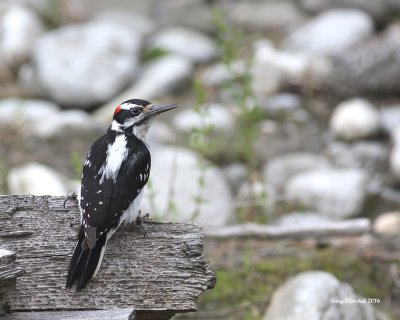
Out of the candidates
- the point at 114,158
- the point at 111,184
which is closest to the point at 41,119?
the point at 114,158

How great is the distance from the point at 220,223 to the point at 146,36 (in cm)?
451

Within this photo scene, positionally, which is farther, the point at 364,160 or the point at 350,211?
the point at 364,160

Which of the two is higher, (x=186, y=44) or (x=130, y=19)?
(x=130, y=19)

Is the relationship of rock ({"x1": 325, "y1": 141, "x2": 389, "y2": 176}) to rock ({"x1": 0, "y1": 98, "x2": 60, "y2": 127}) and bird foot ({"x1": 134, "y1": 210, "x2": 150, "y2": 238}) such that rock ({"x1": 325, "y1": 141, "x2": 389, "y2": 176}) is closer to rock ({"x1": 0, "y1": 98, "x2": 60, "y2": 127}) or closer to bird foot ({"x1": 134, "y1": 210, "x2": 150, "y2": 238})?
rock ({"x1": 0, "y1": 98, "x2": 60, "y2": 127})

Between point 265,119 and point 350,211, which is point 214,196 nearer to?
point 350,211

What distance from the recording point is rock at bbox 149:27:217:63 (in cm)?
1037

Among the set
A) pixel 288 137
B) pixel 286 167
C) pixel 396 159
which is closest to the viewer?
pixel 396 159

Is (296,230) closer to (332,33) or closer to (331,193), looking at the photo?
(331,193)

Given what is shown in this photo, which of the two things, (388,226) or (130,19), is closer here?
(388,226)

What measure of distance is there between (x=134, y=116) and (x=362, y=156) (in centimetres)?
460

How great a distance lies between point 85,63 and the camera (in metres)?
9.60

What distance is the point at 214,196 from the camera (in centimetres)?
736

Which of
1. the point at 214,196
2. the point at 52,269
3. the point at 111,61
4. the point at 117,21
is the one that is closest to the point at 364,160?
the point at 214,196

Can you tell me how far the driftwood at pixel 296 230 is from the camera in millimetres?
6000
